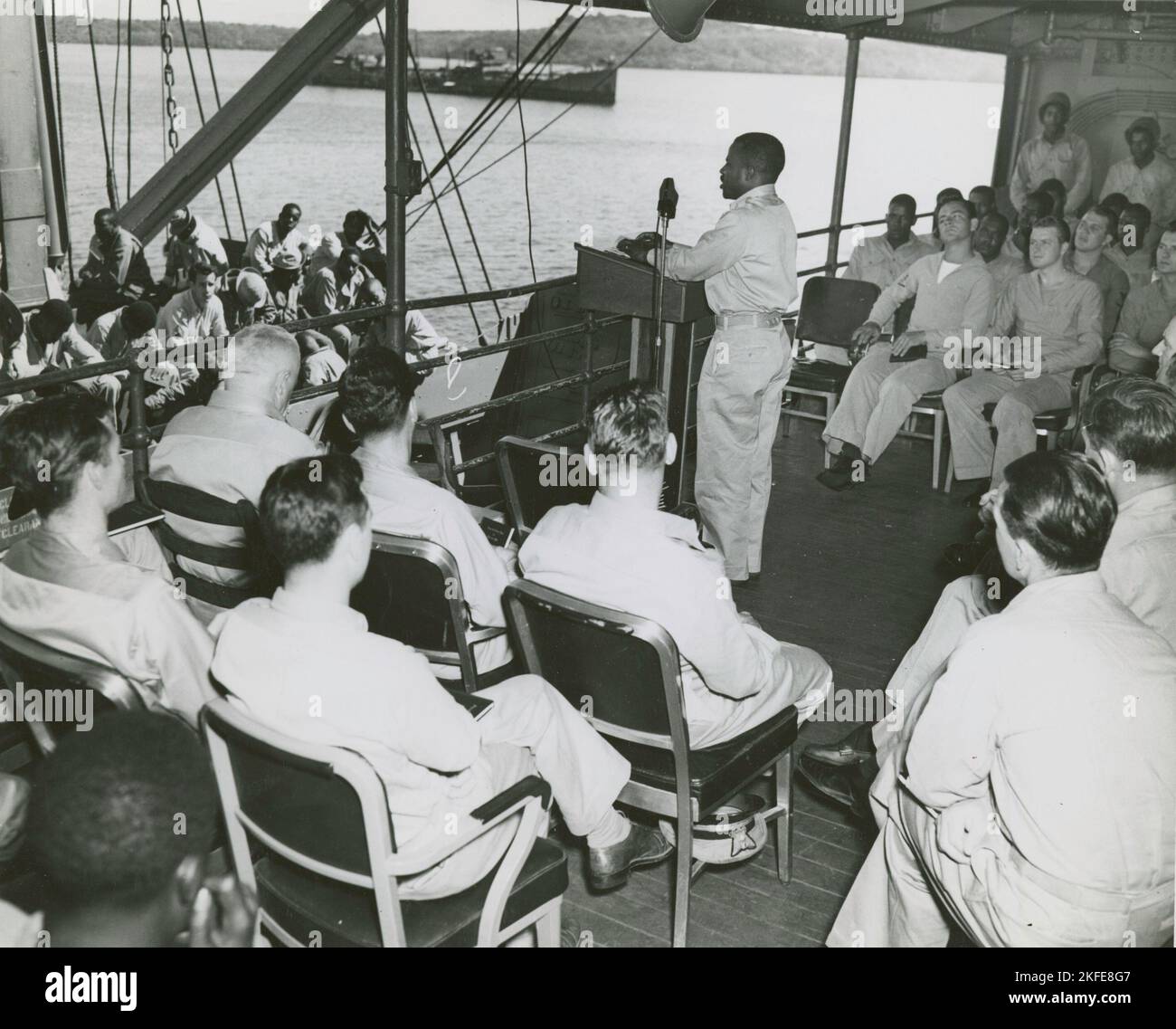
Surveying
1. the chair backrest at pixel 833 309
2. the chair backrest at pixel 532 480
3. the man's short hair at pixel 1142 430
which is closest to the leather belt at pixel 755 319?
the chair backrest at pixel 532 480

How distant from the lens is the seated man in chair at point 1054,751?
1.70 meters

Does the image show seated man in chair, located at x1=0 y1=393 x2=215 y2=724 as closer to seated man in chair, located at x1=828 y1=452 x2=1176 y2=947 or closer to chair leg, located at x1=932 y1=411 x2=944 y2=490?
seated man in chair, located at x1=828 y1=452 x2=1176 y2=947

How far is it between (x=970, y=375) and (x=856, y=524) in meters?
1.07

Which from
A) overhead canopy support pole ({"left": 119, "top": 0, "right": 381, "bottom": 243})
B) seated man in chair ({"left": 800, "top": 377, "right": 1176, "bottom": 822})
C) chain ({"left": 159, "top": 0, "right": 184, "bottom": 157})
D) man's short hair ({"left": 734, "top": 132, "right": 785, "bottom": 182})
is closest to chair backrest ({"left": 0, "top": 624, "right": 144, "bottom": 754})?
seated man in chair ({"left": 800, "top": 377, "right": 1176, "bottom": 822})

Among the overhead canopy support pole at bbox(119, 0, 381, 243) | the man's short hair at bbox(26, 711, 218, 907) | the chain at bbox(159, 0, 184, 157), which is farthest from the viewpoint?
the chain at bbox(159, 0, 184, 157)

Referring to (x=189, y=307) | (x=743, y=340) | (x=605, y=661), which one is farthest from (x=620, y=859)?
(x=189, y=307)

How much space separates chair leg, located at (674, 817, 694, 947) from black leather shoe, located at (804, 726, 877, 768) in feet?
2.01

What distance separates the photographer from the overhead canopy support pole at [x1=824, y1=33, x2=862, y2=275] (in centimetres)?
677

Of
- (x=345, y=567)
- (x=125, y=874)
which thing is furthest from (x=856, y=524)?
(x=125, y=874)

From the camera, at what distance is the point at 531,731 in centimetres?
213

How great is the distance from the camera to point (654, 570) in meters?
2.20

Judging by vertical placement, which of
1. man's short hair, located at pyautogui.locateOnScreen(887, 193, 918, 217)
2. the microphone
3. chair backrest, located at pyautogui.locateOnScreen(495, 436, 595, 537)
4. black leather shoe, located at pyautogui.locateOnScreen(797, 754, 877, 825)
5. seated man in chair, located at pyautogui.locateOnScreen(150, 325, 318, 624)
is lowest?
black leather shoe, located at pyautogui.locateOnScreen(797, 754, 877, 825)

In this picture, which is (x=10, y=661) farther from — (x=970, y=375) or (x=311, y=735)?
(x=970, y=375)

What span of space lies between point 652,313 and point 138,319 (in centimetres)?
283
